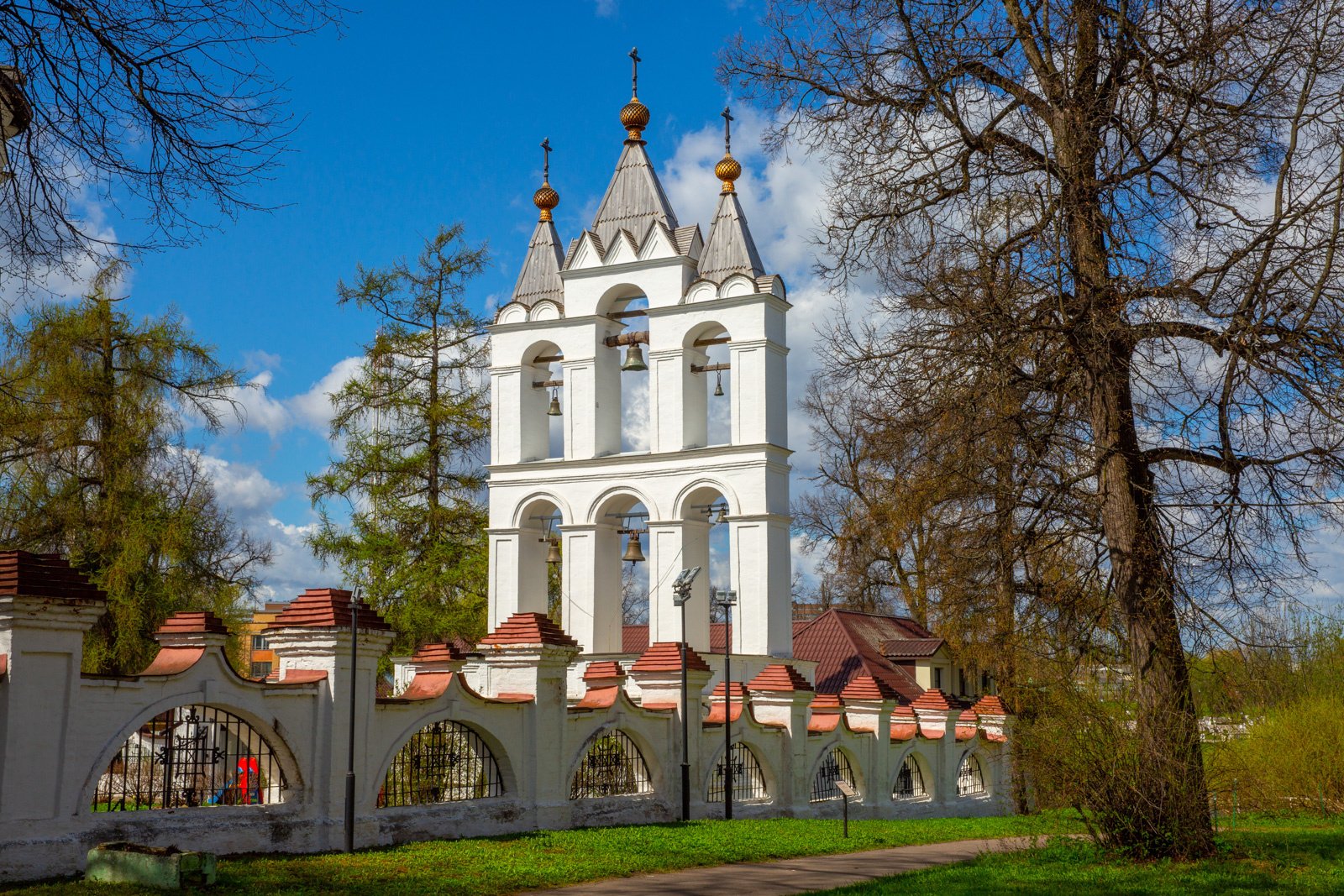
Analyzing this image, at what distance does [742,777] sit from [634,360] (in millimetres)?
8950

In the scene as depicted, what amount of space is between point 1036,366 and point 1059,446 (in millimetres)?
1074

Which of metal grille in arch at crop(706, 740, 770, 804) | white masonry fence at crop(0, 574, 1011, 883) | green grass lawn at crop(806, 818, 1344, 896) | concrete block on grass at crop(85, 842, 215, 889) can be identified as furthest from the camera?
metal grille in arch at crop(706, 740, 770, 804)

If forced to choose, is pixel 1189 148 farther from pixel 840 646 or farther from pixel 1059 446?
pixel 840 646

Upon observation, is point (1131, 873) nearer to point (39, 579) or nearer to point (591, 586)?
point (39, 579)

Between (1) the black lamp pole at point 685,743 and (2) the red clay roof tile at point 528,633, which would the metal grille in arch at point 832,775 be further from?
(2) the red clay roof tile at point 528,633

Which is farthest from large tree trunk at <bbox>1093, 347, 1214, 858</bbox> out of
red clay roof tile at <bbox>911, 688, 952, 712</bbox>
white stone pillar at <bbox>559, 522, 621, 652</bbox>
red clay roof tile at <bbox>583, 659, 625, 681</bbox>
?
white stone pillar at <bbox>559, 522, 621, 652</bbox>

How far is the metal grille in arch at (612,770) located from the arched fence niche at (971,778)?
35.2 ft

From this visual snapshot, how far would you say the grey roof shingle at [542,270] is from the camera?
90.1 feet

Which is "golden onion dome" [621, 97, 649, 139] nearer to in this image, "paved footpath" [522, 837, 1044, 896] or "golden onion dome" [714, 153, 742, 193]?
"golden onion dome" [714, 153, 742, 193]

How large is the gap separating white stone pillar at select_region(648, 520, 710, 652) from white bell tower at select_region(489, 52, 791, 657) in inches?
1.3

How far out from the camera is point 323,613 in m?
14.0

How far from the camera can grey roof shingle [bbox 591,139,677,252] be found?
2709 centimetres

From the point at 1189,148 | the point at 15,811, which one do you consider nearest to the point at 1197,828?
the point at 1189,148

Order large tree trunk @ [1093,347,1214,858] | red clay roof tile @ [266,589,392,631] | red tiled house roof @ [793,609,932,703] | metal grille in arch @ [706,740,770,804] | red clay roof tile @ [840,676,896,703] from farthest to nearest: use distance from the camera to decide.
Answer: red tiled house roof @ [793,609,932,703] → red clay roof tile @ [840,676,896,703] → metal grille in arch @ [706,740,770,804] → red clay roof tile @ [266,589,392,631] → large tree trunk @ [1093,347,1214,858]
